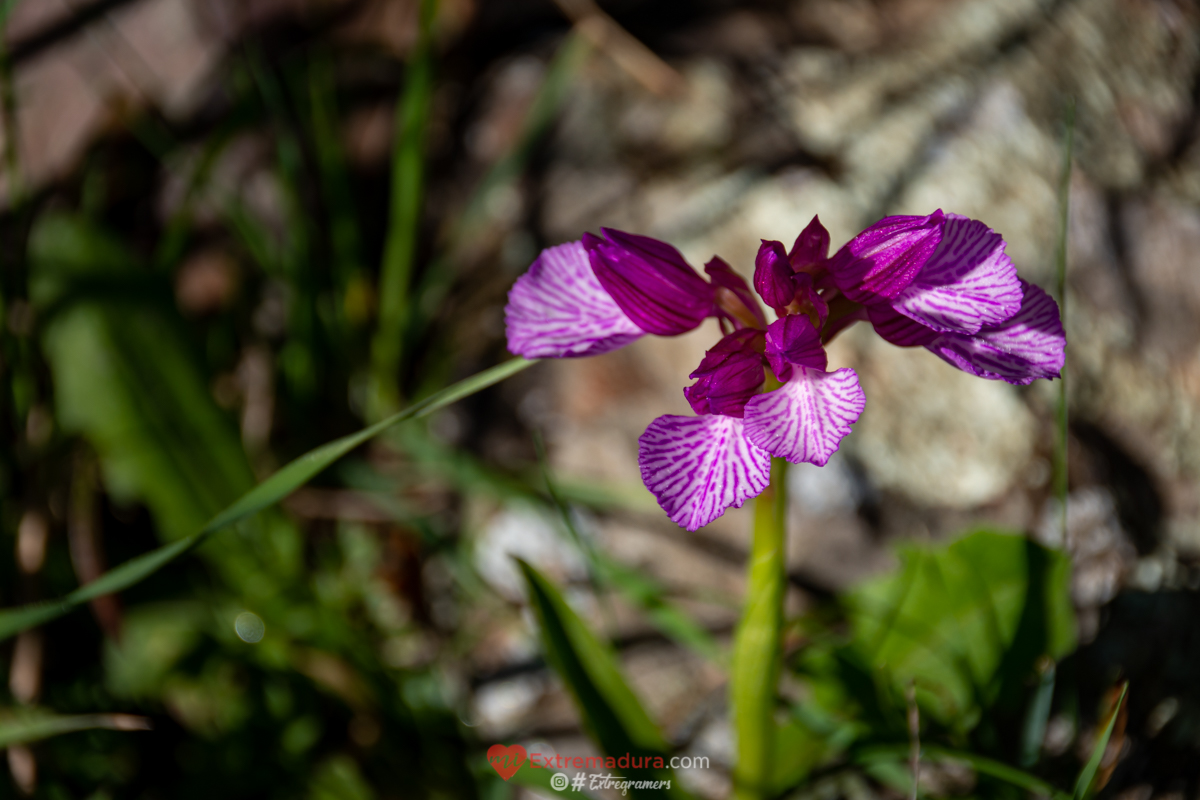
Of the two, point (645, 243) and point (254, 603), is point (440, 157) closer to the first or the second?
point (254, 603)

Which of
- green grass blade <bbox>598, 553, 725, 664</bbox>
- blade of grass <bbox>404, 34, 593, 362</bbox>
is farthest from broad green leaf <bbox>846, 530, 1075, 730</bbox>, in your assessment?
blade of grass <bbox>404, 34, 593, 362</bbox>

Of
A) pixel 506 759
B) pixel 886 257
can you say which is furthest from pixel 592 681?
pixel 886 257

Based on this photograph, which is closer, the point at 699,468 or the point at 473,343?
the point at 699,468

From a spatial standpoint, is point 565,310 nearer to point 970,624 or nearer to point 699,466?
point 699,466

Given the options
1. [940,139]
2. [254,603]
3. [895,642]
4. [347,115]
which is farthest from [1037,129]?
[254,603]

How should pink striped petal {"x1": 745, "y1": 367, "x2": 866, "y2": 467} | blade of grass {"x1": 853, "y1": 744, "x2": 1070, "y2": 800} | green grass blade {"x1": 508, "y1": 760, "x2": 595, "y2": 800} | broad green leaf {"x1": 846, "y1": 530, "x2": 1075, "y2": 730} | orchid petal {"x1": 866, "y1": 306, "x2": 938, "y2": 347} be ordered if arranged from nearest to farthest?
pink striped petal {"x1": 745, "y1": 367, "x2": 866, "y2": 467}
orchid petal {"x1": 866, "y1": 306, "x2": 938, "y2": 347}
blade of grass {"x1": 853, "y1": 744, "x2": 1070, "y2": 800}
green grass blade {"x1": 508, "y1": 760, "x2": 595, "y2": 800}
broad green leaf {"x1": 846, "y1": 530, "x2": 1075, "y2": 730}

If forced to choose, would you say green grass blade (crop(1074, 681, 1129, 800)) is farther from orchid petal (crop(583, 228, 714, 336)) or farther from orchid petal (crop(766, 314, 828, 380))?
orchid petal (crop(583, 228, 714, 336))
